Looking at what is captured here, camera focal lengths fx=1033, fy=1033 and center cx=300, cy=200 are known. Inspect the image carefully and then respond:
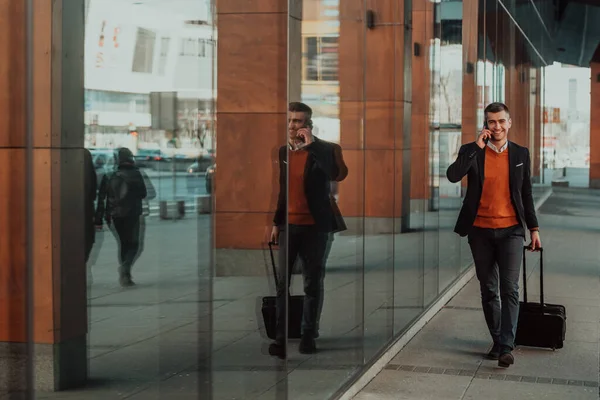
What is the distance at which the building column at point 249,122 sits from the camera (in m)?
4.09

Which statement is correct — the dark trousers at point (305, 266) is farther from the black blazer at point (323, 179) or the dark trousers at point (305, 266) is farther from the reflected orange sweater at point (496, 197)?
the reflected orange sweater at point (496, 197)

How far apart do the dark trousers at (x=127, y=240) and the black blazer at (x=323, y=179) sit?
2.22m

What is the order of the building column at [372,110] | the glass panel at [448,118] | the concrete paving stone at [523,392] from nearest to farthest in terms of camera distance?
the building column at [372,110] → the concrete paving stone at [523,392] → the glass panel at [448,118]

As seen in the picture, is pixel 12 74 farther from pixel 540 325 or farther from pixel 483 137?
pixel 540 325

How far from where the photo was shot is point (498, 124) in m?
8.02

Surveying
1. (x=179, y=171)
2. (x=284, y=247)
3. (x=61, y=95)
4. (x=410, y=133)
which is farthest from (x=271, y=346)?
(x=410, y=133)

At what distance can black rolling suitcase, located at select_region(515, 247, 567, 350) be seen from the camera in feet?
27.1

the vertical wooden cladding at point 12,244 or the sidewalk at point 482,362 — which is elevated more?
the vertical wooden cladding at point 12,244

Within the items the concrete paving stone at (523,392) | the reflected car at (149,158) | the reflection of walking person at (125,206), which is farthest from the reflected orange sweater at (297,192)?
the concrete paving stone at (523,392)

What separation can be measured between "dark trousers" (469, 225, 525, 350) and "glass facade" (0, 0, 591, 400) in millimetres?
680

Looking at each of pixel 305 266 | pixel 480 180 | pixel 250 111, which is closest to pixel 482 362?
pixel 480 180

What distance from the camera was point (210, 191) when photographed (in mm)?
3908

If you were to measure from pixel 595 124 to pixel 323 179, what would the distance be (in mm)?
48835

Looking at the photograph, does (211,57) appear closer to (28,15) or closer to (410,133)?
(28,15)
